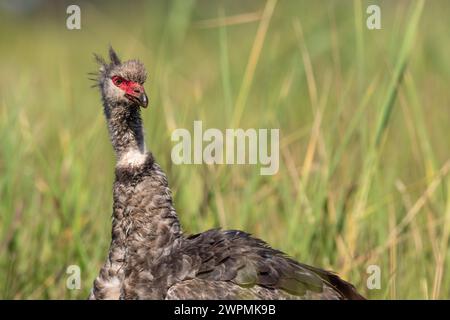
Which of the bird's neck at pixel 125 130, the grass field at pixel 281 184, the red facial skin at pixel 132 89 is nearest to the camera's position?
the red facial skin at pixel 132 89

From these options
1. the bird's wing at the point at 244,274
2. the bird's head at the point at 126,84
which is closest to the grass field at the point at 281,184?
the bird's wing at the point at 244,274

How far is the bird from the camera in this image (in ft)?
15.3

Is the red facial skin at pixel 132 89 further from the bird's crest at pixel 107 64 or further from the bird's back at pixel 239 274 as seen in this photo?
the bird's back at pixel 239 274

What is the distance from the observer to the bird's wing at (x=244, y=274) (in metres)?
4.60

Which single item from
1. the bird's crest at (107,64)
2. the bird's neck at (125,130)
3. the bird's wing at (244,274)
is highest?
the bird's crest at (107,64)

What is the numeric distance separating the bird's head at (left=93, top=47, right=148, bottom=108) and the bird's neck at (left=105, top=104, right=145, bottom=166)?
0.05m

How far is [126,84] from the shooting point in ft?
16.8

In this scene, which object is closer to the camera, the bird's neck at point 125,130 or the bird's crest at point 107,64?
the bird's neck at point 125,130

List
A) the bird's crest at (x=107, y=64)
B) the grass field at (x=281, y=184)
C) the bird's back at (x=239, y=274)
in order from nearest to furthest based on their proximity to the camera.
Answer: the bird's back at (x=239, y=274) < the bird's crest at (x=107, y=64) < the grass field at (x=281, y=184)

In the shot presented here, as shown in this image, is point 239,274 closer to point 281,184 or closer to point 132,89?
point 132,89

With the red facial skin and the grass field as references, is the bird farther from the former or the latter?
the grass field

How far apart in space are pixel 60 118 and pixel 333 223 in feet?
14.4
